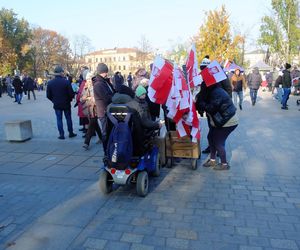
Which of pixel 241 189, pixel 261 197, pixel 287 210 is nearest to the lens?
pixel 287 210

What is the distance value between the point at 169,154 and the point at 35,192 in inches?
88.7

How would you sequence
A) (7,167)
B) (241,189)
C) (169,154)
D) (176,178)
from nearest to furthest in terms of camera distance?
(241,189) < (176,178) < (169,154) < (7,167)

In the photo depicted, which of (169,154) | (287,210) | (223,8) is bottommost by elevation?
(287,210)

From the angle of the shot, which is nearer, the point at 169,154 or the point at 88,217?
the point at 88,217

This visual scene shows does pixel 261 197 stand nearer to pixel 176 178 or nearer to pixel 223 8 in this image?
pixel 176 178

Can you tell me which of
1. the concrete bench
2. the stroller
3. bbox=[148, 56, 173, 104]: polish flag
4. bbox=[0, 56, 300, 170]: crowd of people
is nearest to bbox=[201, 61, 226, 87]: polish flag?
bbox=[0, 56, 300, 170]: crowd of people

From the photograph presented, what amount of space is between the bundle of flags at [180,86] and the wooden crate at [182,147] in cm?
20

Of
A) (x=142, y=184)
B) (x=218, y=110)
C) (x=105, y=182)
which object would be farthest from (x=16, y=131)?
(x=218, y=110)

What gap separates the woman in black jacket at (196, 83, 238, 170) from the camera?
16.2ft

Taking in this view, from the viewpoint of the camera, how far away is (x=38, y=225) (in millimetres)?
3572

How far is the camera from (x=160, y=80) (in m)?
4.46

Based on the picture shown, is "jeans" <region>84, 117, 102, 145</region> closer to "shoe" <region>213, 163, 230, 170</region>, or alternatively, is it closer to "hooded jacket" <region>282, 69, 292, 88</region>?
"shoe" <region>213, 163, 230, 170</region>

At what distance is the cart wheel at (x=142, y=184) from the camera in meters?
4.21

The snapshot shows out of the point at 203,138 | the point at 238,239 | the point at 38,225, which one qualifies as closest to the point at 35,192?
the point at 38,225
